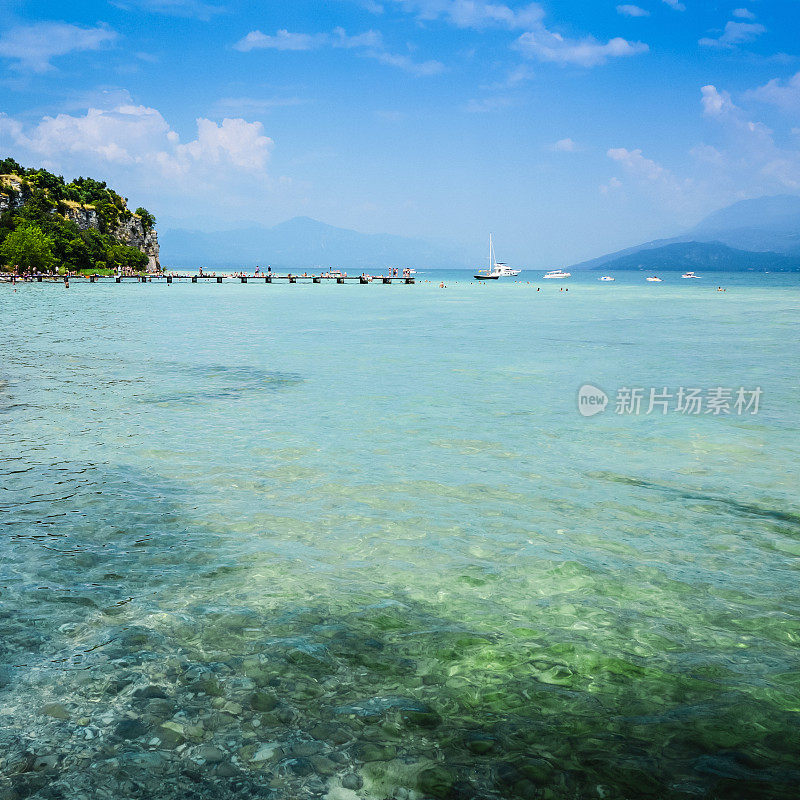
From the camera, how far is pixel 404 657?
236 inches

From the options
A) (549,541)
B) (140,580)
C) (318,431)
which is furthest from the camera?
(318,431)

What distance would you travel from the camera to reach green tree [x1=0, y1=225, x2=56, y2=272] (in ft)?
409

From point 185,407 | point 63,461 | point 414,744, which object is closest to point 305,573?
point 414,744

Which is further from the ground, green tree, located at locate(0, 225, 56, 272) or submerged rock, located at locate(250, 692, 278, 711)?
green tree, located at locate(0, 225, 56, 272)

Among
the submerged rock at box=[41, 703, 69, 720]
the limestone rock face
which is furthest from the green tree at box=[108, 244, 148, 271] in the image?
the submerged rock at box=[41, 703, 69, 720]

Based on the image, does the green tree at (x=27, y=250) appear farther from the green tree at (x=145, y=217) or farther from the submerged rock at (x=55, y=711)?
the submerged rock at (x=55, y=711)

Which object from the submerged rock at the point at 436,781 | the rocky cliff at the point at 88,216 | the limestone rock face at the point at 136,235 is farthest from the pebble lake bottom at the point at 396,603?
the limestone rock face at the point at 136,235

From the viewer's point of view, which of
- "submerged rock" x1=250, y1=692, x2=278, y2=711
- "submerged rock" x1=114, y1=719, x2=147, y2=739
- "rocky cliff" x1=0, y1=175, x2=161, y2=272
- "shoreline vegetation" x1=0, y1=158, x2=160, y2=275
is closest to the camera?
"submerged rock" x1=114, y1=719, x2=147, y2=739

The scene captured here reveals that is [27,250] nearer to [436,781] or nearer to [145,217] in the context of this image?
[145,217]

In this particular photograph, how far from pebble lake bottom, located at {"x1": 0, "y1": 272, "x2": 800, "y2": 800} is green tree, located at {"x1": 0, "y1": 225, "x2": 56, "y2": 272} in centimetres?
12805

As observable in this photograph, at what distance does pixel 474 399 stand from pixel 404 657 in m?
14.0

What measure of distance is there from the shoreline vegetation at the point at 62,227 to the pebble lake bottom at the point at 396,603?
430ft

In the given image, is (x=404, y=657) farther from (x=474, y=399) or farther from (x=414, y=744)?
(x=474, y=399)

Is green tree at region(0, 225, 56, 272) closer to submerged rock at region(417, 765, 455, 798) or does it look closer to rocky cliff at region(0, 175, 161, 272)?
rocky cliff at region(0, 175, 161, 272)
